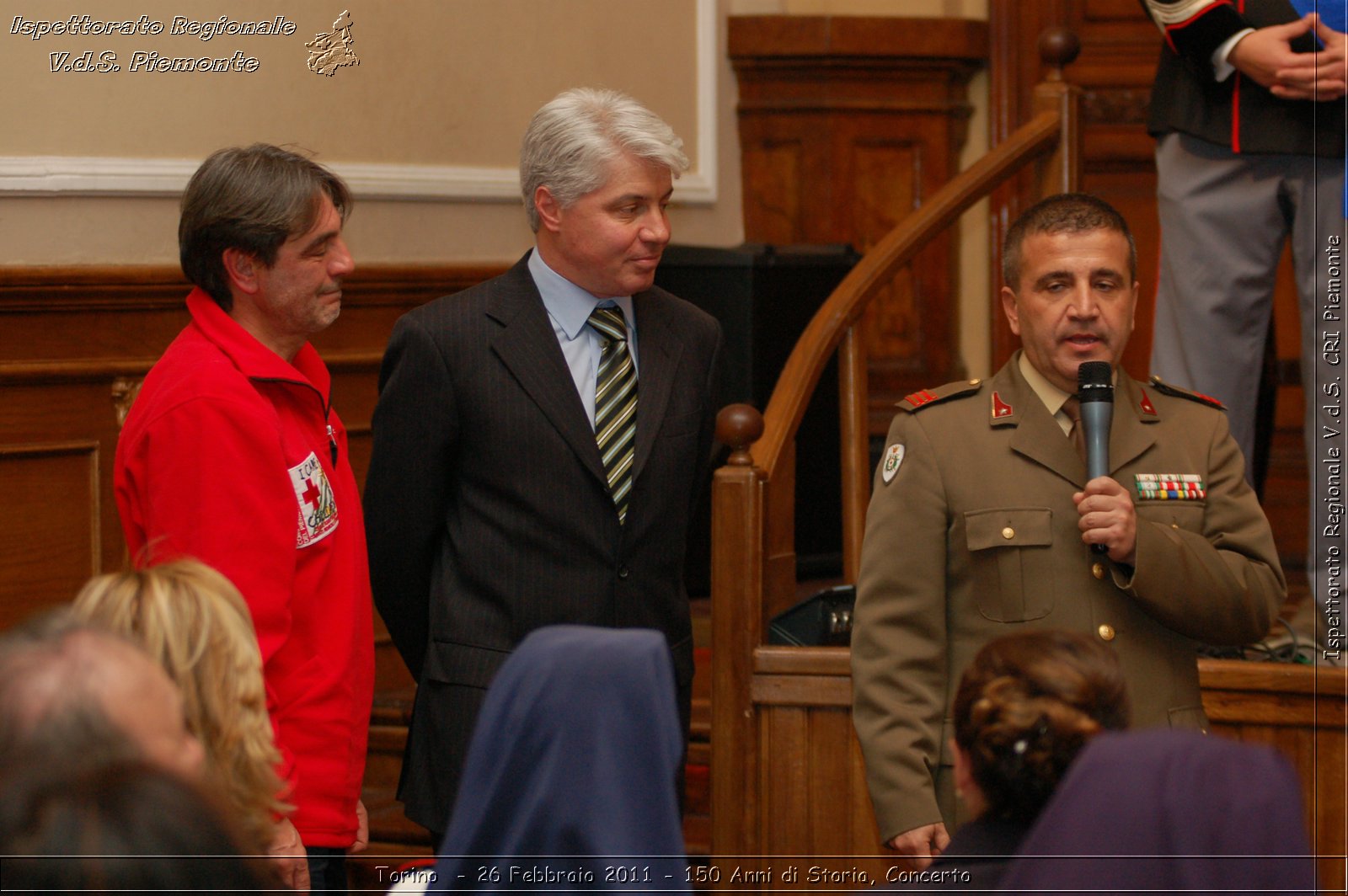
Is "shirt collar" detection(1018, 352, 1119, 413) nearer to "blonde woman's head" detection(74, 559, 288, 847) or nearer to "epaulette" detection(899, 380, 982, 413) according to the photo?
"epaulette" detection(899, 380, 982, 413)

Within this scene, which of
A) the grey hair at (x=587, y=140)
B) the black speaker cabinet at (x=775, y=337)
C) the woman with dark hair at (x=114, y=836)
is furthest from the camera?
the black speaker cabinet at (x=775, y=337)

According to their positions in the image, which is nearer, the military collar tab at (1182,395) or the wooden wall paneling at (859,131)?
the military collar tab at (1182,395)

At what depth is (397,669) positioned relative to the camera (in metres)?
4.14

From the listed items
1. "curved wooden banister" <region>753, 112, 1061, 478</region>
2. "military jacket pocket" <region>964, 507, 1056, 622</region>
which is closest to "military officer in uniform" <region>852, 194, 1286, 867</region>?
"military jacket pocket" <region>964, 507, 1056, 622</region>

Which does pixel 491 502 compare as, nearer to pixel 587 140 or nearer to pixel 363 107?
pixel 587 140

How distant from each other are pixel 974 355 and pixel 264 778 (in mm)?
4132

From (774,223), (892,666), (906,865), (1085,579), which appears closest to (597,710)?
(892,666)

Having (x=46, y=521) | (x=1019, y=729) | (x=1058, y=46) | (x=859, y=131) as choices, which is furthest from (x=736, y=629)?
(x=859, y=131)

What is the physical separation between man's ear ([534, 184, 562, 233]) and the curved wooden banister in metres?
0.90

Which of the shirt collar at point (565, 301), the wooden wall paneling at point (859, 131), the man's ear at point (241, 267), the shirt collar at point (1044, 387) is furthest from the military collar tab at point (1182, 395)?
the wooden wall paneling at point (859, 131)

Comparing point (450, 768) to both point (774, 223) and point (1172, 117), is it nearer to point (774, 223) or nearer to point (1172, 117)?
point (1172, 117)

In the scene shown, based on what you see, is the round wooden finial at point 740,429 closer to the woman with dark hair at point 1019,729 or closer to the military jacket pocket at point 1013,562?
the military jacket pocket at point 1013,562

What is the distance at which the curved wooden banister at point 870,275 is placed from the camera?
338cm

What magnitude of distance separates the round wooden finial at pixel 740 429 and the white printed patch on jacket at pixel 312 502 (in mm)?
1039
